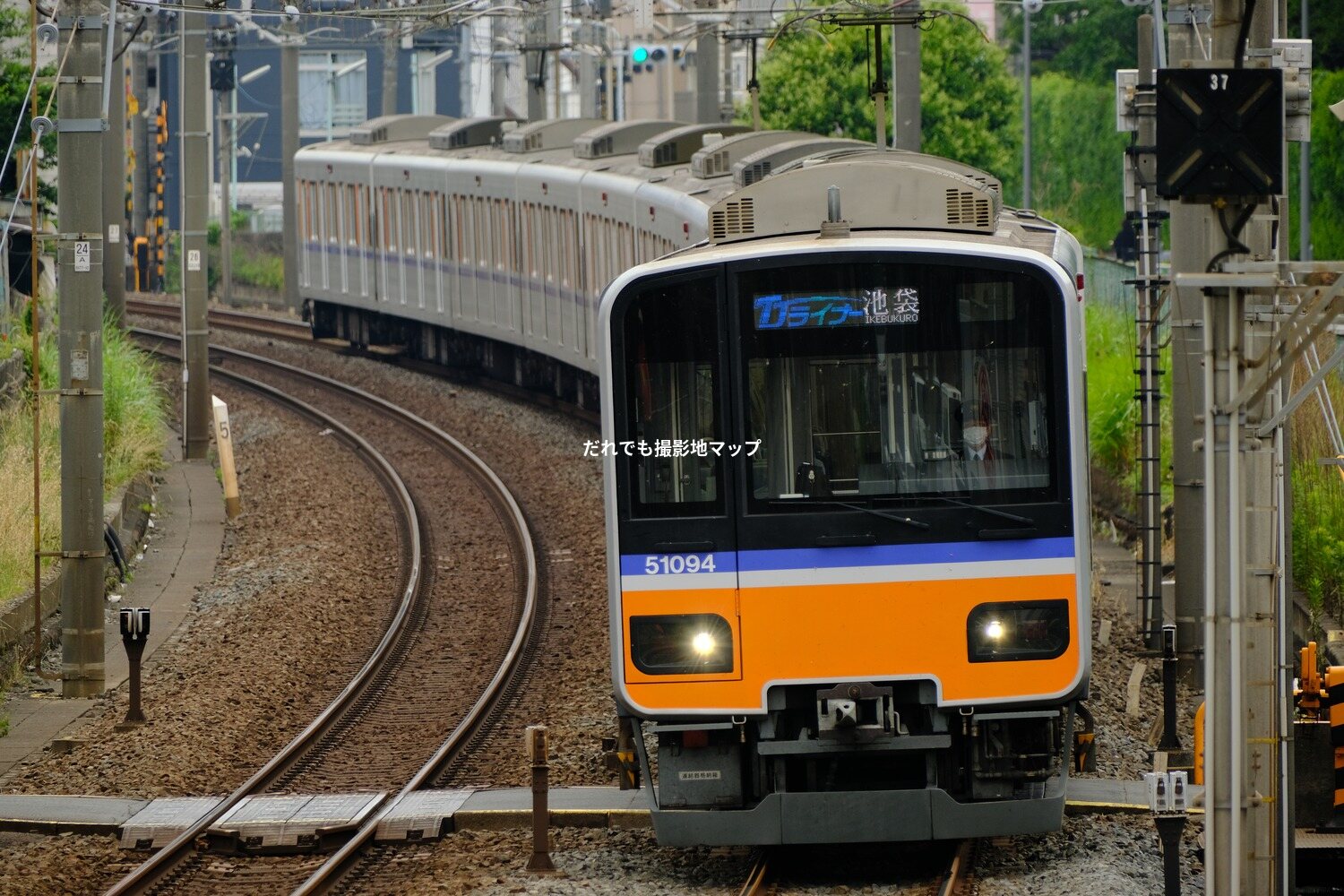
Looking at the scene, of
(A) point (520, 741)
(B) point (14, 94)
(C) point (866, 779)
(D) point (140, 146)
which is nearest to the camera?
(C) point (866, 779)

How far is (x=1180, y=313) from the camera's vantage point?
40.1 ft

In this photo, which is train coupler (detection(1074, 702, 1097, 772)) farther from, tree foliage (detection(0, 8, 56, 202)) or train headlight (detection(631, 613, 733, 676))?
tree foliage (detection(0, 8, 56, 202))

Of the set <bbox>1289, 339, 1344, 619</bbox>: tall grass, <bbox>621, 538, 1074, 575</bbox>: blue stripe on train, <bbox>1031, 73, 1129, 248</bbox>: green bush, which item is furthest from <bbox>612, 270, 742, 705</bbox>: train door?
<bbox>1031, 73, 1129, 248</bbox>: green bush

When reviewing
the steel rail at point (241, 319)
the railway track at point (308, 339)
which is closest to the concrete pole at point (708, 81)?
the railway track at point (308, 339)

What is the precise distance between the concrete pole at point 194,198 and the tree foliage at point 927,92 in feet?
56.0

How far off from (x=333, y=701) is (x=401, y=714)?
45 cm

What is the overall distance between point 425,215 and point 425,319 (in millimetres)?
1367

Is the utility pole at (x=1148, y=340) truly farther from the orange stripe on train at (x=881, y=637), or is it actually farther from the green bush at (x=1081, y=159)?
the green bush at (x=1081, y=159)

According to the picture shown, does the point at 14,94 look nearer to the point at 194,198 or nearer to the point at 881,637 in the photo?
the point at 194,198

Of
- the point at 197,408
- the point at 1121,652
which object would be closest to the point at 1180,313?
the point at 1121,652

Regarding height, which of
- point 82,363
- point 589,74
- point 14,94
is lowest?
point 82,363

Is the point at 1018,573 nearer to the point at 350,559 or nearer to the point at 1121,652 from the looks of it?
the point at 1121,652

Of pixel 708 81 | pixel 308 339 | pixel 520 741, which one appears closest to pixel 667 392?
pixel 520 741

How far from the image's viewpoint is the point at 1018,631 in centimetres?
837
